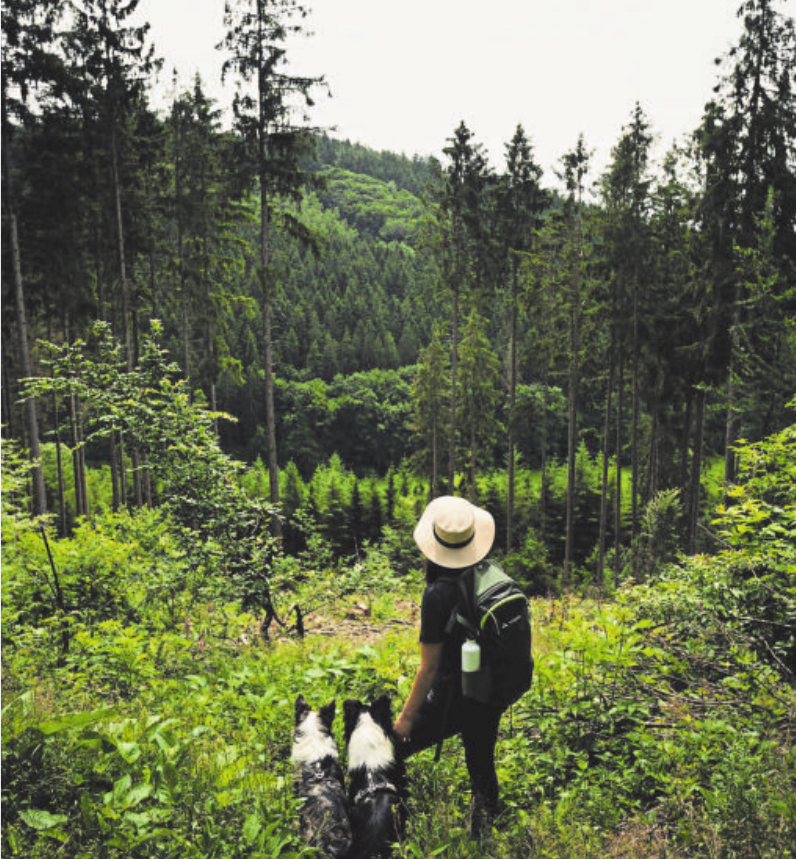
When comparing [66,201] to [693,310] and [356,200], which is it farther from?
[356,200]

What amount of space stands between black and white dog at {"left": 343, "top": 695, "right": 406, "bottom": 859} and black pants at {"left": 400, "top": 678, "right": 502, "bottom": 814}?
0.48 ft

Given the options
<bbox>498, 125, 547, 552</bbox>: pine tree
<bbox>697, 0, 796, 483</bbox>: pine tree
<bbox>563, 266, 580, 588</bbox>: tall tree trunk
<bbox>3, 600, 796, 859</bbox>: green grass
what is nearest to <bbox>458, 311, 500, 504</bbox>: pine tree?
<bbox>498, 125, 547, 552</bbox>: pine tree

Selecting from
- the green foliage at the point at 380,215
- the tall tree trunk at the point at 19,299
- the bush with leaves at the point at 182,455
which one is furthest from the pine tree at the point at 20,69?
the green foliage at the point at 380,215

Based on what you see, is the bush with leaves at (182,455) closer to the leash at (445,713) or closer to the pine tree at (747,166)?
the leash at (445,713)

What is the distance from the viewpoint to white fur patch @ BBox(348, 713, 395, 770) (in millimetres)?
3385

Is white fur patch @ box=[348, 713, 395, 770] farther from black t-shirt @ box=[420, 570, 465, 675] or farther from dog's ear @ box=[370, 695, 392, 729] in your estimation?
black t-shirt @ box=[420, 570, 465, 675]

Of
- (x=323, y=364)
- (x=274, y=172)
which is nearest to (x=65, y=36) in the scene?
(x=274, y=172)

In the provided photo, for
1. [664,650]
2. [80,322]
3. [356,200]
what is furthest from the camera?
[356,200]

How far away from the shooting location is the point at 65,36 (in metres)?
15.5

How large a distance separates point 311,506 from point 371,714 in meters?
10.9

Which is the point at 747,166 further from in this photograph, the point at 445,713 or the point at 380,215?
the point at 380,215

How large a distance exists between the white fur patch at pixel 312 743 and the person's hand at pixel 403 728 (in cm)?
44

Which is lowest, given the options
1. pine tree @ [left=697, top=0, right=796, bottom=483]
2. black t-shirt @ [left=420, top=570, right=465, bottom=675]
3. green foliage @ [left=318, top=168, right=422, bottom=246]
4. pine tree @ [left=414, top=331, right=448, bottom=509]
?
pine tree @ [left=414, top=331, right=448, bottom=509]

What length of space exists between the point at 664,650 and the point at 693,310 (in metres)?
16.8
